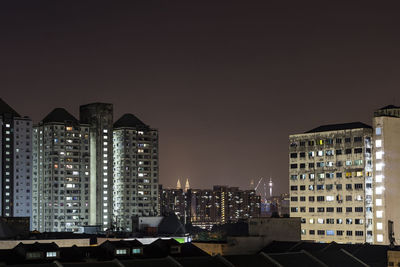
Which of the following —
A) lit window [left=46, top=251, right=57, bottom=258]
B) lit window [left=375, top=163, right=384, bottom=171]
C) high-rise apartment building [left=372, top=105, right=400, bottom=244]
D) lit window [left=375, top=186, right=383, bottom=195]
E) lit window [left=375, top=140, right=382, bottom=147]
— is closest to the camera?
lit window [left=46, top=251, right=57, bottom=258]

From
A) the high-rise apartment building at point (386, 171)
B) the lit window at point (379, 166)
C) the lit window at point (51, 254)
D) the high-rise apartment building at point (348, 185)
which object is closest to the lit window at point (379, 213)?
the high-rise apartment building at point (386, 171)

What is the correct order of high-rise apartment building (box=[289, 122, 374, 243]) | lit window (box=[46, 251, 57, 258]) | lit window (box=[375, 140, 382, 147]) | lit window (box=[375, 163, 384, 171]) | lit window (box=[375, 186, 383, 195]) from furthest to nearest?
high-rise apartment building (box=[289, 122, 374, 243]), lit window (box=[375, 163, 384, 171]), lit window (box=[375, 140, 382, 147]), lit window (box=[375, 186, 383, 195]), lit window (box=[46, 251, 57, 258])

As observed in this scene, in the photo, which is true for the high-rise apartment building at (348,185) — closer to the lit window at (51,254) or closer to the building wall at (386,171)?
the building wall at (386,171)

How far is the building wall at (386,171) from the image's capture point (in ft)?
619

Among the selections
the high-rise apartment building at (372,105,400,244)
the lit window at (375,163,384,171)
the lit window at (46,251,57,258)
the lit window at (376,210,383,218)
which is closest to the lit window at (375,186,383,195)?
the high-rise apartment building at (372,105,400,244)

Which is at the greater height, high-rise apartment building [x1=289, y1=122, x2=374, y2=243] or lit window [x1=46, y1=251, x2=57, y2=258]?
high-rise apartment building [x1=289, y1=122, x2=374, y2=243]

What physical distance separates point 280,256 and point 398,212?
9313cm

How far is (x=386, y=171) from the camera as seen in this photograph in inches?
7495

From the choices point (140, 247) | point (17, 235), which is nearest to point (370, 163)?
point (17, 235)

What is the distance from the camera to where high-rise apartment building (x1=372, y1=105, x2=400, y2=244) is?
189m

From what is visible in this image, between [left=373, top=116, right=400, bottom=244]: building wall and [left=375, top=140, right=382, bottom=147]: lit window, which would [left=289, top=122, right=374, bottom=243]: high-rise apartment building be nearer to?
[left=375, top=140, right=382, bottom=147]: lit window

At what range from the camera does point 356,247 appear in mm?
125750

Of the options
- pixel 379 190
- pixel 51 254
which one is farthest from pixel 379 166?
pixel 51 254

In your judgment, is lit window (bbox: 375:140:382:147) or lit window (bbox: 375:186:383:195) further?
lit window (bbox: 375:140:382:147)
